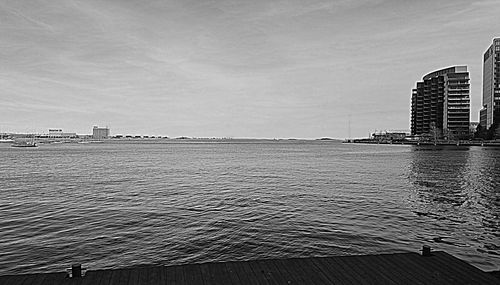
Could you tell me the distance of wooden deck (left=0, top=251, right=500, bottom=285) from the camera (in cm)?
1051

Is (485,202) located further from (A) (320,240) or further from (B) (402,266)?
(B) (402,266)

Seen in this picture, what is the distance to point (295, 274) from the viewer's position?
36.2ft

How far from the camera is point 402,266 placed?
1184 centimetres

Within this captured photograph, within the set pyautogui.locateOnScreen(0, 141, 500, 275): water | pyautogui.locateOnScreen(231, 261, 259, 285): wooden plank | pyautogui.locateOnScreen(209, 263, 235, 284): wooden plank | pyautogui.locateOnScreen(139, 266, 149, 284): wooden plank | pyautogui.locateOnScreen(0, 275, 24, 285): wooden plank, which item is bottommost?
pyautogui.locateOnScreen(0, 141, 500, 275): water

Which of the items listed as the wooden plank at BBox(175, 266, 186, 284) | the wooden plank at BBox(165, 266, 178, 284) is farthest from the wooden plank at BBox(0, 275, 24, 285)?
the wooden plank at BBox(175, 266, 186, 284)

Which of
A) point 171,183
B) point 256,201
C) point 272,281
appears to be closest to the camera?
point 272,281

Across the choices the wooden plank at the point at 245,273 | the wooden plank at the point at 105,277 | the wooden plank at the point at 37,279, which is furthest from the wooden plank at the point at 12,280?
the wooden plank at the point at 245,273

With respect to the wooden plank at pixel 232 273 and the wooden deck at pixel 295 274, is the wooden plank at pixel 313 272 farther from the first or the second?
the wooden plank at pixel 232 273

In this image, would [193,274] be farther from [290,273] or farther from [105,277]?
[290,273]

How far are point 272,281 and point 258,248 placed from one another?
8.04m

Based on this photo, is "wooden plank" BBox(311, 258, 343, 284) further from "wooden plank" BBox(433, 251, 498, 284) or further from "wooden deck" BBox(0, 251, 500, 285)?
"wooden plank" BBox(433, 251, 498, 284)

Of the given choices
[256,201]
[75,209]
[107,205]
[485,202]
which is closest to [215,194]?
[256,201]

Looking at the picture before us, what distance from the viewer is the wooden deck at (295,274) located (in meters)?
10.5

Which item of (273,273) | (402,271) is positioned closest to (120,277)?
(273,273)
